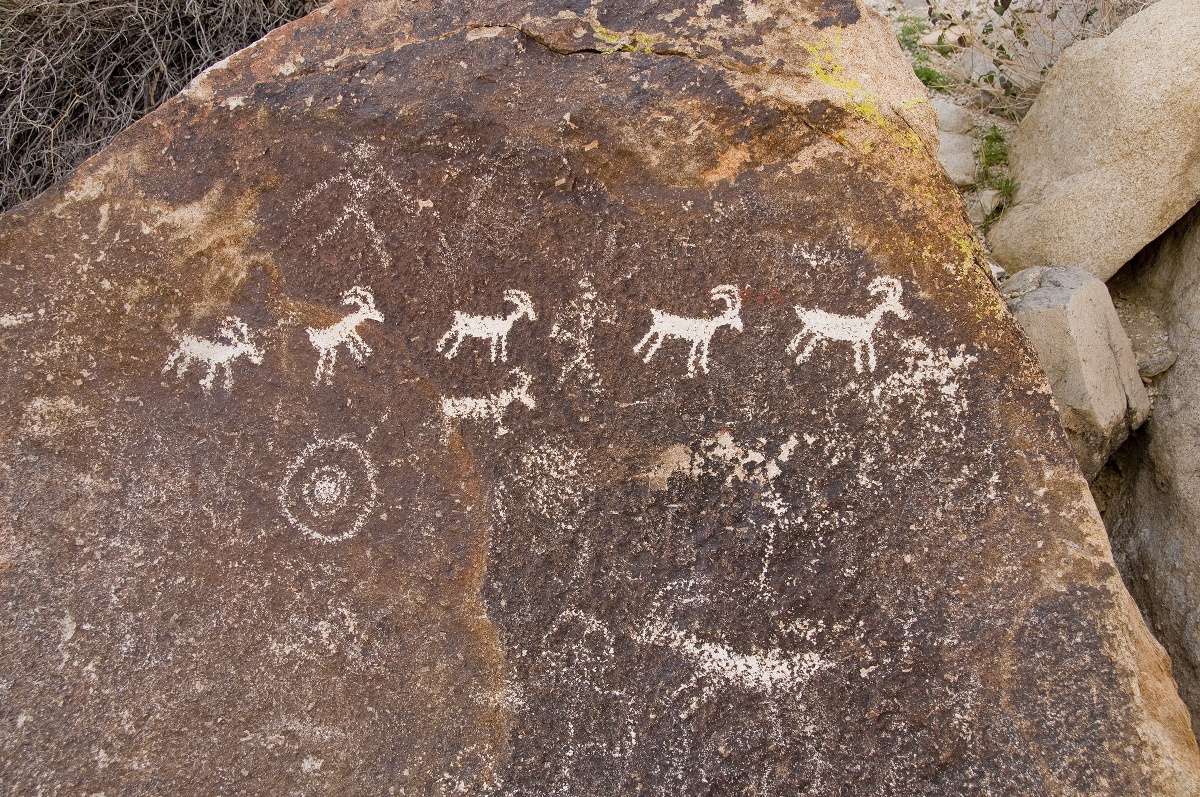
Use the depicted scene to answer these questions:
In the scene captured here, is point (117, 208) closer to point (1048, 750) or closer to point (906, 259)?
point (906, 259)

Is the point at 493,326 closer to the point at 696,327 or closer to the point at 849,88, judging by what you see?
the point at 696,327

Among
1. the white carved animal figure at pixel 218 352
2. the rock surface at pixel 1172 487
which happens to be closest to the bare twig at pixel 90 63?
the white carved animal figure at pixel 218 352

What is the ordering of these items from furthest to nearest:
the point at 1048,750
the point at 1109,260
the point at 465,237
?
the point at 1109,260, the point at 465,237, the point at 1048,750

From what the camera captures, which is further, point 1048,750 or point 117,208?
point 117,208

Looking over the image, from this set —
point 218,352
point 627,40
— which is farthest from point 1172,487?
point 218,352

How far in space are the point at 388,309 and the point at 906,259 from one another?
999 mm

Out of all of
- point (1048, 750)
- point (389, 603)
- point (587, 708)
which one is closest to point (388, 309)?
point (389, 603)

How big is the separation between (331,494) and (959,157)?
2257 mm

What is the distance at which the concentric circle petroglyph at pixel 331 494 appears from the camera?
5.82 feet

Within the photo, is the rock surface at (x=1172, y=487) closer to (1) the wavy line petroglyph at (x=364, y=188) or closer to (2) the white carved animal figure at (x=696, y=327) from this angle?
(2) the white carved animal figure at (x=696, y=327)

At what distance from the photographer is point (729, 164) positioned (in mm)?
1729

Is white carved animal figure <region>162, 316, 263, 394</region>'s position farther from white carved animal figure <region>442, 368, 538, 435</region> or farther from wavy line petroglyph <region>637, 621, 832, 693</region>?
wavy line petroglyph <region>637, 621, 832, 693</region>

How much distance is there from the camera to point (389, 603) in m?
1.75

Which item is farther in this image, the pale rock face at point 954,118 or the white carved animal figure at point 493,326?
the pale rock face at point 954,118
